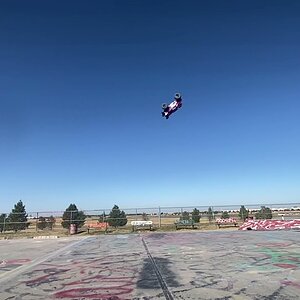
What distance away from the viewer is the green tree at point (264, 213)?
1411 inches

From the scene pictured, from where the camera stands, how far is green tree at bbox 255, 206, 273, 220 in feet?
118

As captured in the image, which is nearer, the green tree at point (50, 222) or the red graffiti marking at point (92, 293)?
the red graffiti marking at point (92, 293)

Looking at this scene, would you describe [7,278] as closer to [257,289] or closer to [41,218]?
[257,289]

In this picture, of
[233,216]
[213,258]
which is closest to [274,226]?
[233,216]

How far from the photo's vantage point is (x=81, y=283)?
7586 millimetres

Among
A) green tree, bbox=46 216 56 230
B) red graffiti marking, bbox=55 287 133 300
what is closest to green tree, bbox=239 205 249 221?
green tree, bbox=46 216 56 230

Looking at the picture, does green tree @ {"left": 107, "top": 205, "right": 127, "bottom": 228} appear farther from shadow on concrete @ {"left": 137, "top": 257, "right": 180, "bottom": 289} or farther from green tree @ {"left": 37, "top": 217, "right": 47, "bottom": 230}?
shadow on concrete @ {"left": 137, "top": 257, "right": 180, "bottom": 289}

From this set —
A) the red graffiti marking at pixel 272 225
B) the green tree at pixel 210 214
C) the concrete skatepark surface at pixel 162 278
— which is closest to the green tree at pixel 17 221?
the green tree at pixel 210 214

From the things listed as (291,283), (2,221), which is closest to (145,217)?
(2,221)

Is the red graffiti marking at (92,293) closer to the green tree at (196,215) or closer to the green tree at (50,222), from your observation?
the green tree at (50,222)

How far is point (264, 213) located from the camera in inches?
1423

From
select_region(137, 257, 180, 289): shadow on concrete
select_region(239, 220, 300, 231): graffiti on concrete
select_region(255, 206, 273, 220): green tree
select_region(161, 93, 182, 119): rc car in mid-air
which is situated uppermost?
select_region(161, 93, 182, 119): rc car in mid-air

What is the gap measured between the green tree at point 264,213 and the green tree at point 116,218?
13.1 metres

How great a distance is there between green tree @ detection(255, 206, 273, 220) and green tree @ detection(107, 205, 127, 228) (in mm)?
13078
